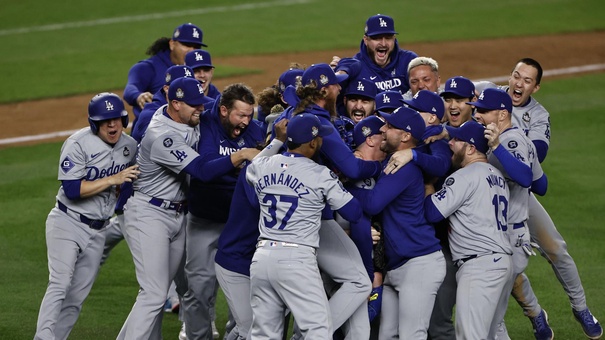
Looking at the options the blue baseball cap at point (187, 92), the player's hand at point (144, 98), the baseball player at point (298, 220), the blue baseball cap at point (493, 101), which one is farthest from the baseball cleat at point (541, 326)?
the player's hand at point (144, 98)

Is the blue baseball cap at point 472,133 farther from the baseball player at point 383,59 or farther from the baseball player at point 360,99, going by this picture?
the baseball player at point 383,59

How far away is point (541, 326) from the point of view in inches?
316

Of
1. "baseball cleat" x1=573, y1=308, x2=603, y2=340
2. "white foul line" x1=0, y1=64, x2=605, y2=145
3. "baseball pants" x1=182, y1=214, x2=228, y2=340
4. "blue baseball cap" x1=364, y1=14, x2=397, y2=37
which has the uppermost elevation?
"blue baseball cap" x1=364, y1=14, x2=397, y2=37

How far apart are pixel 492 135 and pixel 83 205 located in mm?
3108

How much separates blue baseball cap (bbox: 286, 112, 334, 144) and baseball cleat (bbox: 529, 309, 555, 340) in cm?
272

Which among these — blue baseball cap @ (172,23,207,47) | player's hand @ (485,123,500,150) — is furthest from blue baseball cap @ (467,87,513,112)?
blue baseball cap @ (172,23,207,47)

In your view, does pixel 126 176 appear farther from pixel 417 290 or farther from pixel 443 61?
pixel 443 61

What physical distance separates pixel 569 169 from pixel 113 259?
5791mm

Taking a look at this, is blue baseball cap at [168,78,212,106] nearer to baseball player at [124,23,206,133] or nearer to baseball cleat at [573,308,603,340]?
baseball player at [124,23,206,133]

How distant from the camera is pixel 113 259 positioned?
10297mm

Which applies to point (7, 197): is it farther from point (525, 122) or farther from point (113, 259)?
point (525, 122)

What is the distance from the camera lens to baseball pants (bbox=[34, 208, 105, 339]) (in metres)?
7.40

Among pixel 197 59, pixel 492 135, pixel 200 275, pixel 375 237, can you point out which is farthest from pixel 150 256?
pixel 492 135

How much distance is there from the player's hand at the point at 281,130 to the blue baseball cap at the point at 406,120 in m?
0.71
